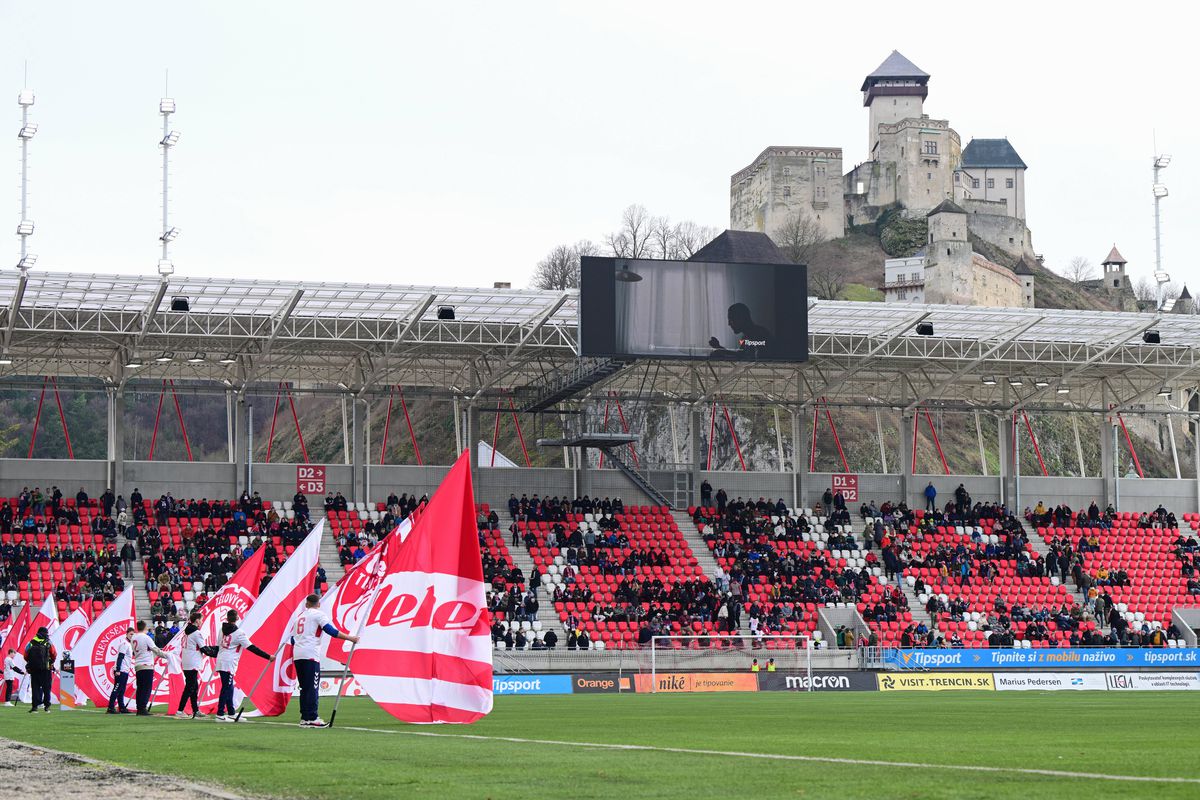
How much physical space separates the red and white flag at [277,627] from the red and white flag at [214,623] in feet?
4.31

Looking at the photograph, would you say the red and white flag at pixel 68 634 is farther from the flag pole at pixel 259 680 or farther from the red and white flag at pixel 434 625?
the red and white flag at pixel 434 625

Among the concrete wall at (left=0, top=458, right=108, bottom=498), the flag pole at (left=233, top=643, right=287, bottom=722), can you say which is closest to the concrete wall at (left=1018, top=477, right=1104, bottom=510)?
the concrete wall at (left=0, top=458, right=108, bottom=498)

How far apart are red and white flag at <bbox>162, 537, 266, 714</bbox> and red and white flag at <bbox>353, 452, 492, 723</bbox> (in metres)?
5.20

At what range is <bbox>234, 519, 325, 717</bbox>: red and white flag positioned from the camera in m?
20.5

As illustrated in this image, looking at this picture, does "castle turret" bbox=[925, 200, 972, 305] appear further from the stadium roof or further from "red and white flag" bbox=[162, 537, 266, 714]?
"red and white flag" bbox=[162, 537, 266, 714]

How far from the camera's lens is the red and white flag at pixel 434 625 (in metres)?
17.7

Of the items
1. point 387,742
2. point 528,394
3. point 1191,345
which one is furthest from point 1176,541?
point 387,742

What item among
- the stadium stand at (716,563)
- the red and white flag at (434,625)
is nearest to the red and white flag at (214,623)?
the red and white flag at (434,625)

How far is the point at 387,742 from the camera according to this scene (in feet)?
50.9

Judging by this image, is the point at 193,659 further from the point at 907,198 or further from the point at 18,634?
the point at 907,198

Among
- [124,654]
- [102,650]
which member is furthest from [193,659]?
[102,650]

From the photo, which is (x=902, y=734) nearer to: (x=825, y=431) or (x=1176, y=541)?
(x=1176, y=541)

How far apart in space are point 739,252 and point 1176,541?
74736mm

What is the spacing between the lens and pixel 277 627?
68.2ft
